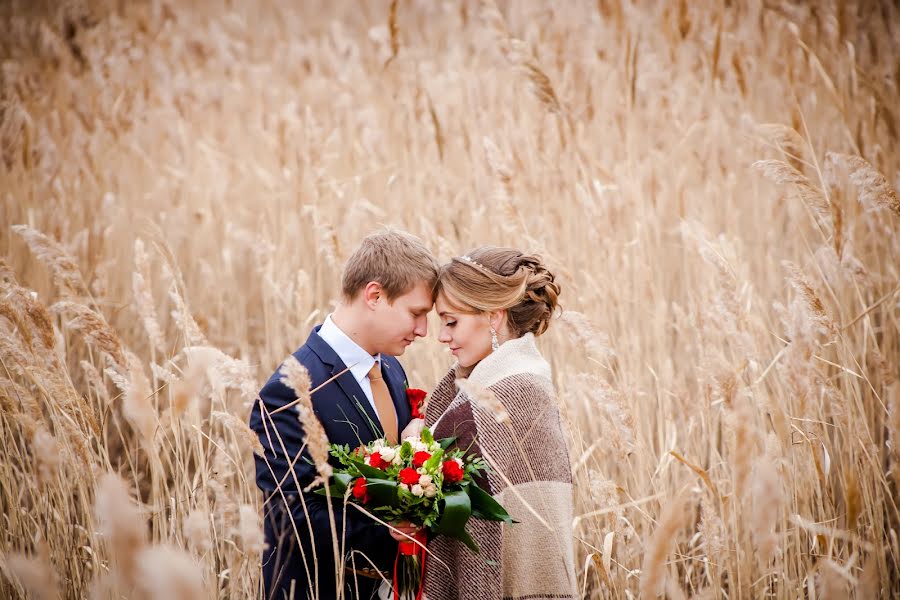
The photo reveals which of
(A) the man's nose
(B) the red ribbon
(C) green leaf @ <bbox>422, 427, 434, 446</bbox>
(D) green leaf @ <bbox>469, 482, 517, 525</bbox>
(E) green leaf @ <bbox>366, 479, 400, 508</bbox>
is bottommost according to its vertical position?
(B) the red ribbon

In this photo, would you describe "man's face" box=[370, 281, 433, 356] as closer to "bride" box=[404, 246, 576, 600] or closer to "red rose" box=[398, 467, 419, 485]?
"bride" box=[404, 246, 576, 600]

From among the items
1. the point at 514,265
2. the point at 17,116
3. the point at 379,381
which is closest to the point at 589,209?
the point at 514,265

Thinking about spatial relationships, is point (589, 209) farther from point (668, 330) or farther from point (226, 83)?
point (226, 83)

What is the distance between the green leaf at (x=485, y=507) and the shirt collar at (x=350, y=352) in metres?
0.54

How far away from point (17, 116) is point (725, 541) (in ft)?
13.9

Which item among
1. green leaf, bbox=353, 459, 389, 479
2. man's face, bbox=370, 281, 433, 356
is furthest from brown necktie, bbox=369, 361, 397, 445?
green leaf, bbox=353, 459, 389, 479

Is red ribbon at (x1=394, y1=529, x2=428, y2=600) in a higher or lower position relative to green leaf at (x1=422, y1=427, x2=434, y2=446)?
lower

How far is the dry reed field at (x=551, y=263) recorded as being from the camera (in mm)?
1794

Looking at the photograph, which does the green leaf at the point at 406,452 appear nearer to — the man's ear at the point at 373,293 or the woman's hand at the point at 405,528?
the woman's hand at the point at 405,528

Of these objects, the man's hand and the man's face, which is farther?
the man's face

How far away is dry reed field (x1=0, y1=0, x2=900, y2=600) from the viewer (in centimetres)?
179

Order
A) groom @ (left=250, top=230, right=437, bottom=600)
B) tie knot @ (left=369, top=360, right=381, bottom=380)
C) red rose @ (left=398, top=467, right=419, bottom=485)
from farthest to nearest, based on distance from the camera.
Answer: tie knot @ (left=369, top=360, right=381, bottom=380) → groom @ (left=250, top=230, right=437, bottom=600) → red rose @ (left=398, top=467, right=419, bottom=485)

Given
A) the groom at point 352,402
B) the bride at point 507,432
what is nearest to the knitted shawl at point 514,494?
the bride at point 507,432

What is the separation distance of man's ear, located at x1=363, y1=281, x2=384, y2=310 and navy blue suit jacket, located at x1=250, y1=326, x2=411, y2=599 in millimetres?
190
